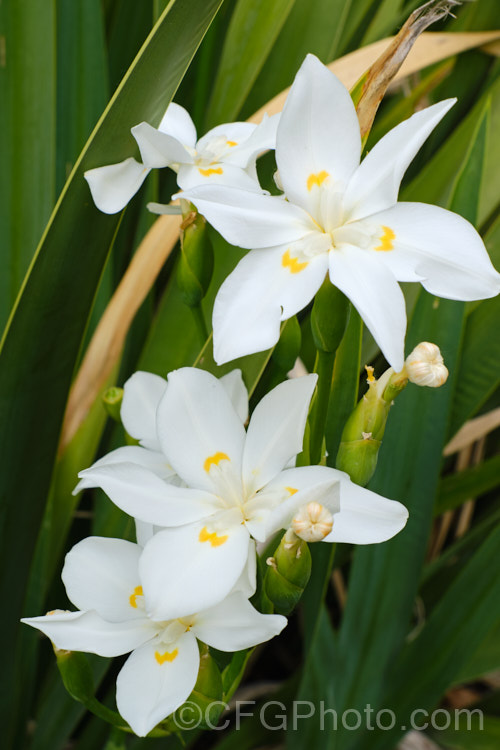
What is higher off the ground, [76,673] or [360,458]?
[360,458]

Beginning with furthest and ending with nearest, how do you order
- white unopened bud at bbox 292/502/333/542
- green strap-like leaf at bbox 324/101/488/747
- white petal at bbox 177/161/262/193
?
1. green strap-like leaf at bbox 324/101/488/747
2. white petal at bbox 177/161/262/193
3. white unopened bud at bbox 292/502/333/542

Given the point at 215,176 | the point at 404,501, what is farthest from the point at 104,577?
the point at 404,501

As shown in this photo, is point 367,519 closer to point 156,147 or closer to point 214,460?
point 214,460

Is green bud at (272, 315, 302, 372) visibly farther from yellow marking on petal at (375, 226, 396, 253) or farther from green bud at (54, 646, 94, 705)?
green bud at (54, 646, 94, 705)

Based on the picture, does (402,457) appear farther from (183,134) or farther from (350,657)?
(183,134)

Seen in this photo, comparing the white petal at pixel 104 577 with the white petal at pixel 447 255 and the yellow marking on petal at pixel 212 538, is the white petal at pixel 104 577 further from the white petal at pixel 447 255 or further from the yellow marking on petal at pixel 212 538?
the white petal at pixel 447 255

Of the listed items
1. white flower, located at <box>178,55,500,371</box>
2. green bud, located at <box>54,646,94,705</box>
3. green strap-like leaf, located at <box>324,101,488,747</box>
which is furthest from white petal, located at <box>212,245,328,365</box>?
green strap-like leaf, located at <box>324,101,488,747</box>

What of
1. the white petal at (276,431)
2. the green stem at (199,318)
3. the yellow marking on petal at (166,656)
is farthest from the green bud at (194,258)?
the yellow marking on petal at (166,656)
